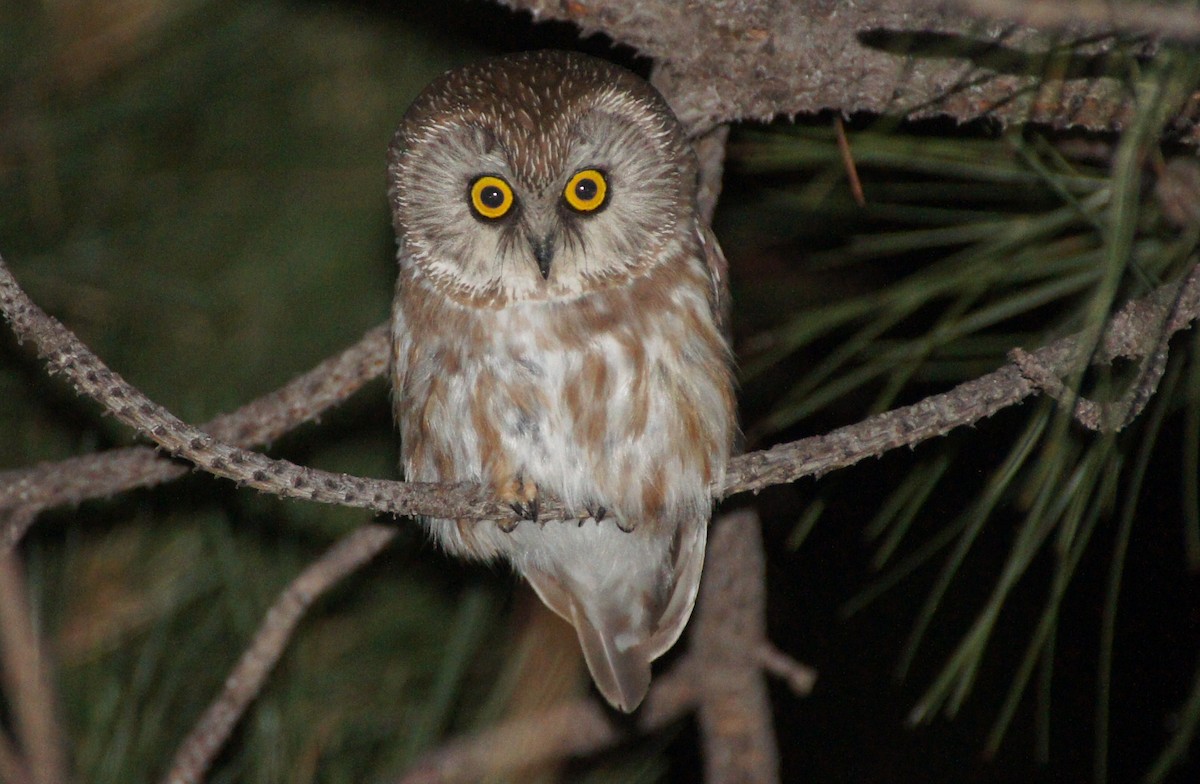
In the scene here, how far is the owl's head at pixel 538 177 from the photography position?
2266mm

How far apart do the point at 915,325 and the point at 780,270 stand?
0.44 metres

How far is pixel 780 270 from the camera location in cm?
308

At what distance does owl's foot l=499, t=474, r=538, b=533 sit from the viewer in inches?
90.2

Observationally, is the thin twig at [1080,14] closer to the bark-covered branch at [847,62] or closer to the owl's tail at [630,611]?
the bark-covered branch at [847,62]

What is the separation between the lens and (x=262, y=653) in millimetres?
2219

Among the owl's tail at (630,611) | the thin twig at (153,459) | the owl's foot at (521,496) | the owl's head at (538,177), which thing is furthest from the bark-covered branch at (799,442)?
the owl's tail at (630,611)

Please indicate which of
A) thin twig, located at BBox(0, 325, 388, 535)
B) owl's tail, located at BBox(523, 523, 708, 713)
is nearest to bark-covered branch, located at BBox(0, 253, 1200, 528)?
thin twig, located at BBox(0, 325, 388, 535)

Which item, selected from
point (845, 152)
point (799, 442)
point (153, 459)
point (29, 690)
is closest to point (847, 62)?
point (845, 152)

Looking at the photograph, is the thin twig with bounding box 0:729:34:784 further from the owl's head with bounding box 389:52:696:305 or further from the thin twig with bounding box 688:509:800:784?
the thin twig with bounding box 688:509:800:784

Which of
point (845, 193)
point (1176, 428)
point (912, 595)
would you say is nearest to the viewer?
point (845, 193)

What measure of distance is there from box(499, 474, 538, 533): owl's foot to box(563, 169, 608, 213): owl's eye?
566mm

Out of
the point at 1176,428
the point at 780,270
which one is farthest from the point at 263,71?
the point at 1176,428

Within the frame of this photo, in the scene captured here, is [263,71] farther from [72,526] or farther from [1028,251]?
[1028,251]

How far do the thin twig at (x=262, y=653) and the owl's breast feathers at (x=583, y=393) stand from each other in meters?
0.21
